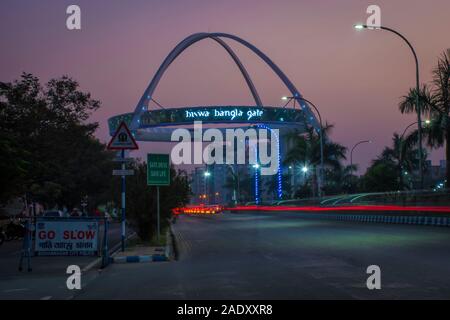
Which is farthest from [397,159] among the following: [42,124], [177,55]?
[42,124]

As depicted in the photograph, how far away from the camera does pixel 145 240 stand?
26125 mm

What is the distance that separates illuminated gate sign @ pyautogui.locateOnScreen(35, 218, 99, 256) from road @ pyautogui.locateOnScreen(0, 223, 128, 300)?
21.4 inches

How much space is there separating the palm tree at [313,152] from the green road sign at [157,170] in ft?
150

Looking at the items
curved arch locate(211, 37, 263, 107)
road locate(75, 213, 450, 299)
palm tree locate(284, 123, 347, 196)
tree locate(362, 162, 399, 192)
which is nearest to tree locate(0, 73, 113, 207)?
road locate(75, 213, 450, 299)

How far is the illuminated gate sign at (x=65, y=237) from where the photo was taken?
17500 millimetres

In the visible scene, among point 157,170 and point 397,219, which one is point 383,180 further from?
point 157,170

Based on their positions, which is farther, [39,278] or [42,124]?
[42,124]

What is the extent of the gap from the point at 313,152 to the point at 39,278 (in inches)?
2215

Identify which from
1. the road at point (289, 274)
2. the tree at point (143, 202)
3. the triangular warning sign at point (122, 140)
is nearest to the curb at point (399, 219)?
the road at point (289, 274)

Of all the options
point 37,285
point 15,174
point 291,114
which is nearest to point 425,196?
point 15,174

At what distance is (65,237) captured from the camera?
17.6 meters

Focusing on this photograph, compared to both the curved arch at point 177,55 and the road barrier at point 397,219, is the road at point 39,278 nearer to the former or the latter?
the road barrier at point 397,219

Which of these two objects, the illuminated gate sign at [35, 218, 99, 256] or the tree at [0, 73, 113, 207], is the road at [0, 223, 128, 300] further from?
the tree at [0, 73, 113, 207]
